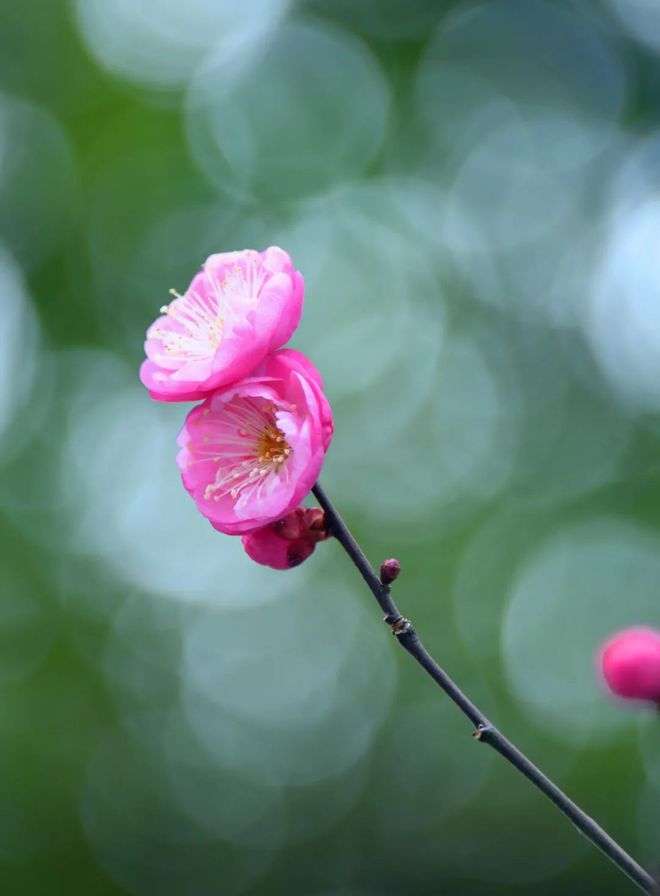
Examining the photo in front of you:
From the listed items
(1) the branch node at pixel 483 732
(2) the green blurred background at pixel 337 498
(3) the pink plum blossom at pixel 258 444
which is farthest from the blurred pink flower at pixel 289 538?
(2) the green blurred background at pixel 337 498

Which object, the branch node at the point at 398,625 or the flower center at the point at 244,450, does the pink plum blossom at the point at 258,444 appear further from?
the branch node at the point at 398,625

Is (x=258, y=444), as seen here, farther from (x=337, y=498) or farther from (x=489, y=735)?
(x=337, y=498)

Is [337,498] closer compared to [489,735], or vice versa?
[489,735]

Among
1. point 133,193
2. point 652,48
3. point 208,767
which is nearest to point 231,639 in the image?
point 208,767

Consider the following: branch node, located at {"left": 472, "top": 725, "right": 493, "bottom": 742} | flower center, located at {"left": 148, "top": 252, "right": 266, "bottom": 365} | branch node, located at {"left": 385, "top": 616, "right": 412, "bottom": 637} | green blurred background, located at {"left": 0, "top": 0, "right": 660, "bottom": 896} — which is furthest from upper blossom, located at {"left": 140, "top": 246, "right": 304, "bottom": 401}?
green blurred background, located at {"left": 0, "top": 0, "right": 660, "bottom": 896}

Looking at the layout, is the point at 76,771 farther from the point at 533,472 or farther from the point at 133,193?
the point at 133,193

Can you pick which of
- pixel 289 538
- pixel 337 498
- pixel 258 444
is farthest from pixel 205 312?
pixel 337 498
